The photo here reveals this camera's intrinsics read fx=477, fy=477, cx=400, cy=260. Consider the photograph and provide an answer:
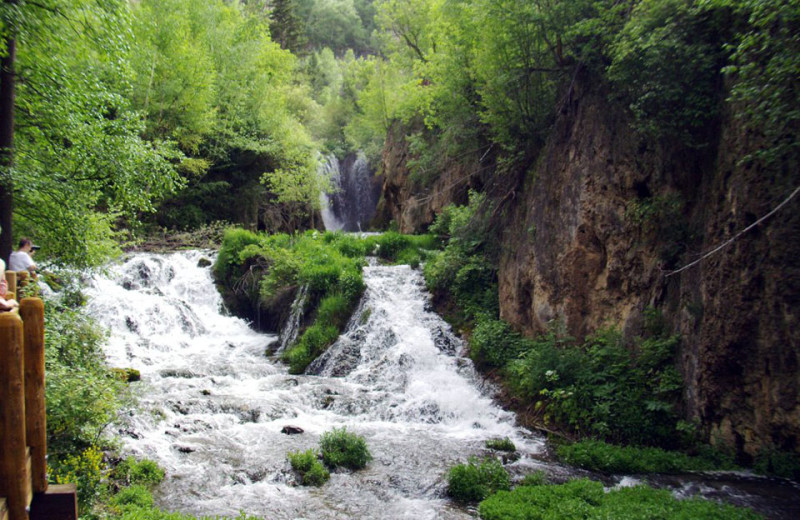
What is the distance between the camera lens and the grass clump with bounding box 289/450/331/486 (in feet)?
24.0

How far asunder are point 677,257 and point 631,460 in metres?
3.59

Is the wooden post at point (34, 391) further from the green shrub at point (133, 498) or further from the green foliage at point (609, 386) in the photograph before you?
the green foliage at point (609, 386)

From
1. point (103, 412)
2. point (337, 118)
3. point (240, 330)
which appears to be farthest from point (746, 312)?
point (337, 118)

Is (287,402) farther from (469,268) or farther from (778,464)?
(778,464)

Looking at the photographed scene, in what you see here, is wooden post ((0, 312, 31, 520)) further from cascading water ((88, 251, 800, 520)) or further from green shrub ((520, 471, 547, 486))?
green shrub ((520, 471, 547, 486))

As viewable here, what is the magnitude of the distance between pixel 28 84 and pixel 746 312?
1106 centimetres

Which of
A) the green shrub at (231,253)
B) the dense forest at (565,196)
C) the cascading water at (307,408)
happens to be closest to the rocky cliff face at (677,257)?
the dense forest at (565,196)

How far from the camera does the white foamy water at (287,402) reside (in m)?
6.98

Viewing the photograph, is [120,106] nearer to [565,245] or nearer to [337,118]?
[565,245]

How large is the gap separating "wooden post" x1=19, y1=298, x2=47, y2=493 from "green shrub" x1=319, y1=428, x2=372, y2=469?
15.8 feet

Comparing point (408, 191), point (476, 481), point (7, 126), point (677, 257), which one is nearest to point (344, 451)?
point (476, 481)

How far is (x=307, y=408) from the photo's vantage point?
10508mm

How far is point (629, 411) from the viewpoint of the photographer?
26.1 ft

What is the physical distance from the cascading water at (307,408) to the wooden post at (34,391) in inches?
130
